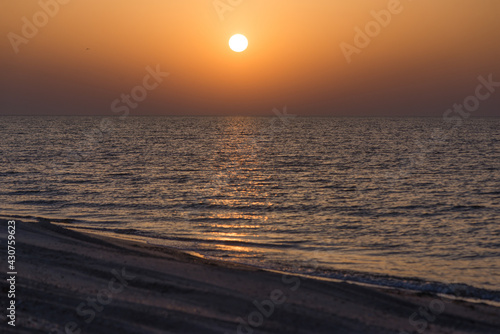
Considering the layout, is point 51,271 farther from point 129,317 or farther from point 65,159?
point 65,159

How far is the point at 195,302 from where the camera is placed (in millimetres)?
11484

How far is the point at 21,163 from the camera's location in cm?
5303

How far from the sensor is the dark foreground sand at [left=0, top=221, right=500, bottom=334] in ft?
34.1

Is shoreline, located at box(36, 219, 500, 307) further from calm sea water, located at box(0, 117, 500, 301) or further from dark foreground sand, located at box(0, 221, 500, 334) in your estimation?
dark foreground sand, located at box(0, 221, 500, 334)

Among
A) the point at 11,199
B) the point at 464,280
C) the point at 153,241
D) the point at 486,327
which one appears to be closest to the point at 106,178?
the point at 11,199

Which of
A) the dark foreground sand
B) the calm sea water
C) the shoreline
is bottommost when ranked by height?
the dark foreground sand

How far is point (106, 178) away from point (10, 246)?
89.9 ft

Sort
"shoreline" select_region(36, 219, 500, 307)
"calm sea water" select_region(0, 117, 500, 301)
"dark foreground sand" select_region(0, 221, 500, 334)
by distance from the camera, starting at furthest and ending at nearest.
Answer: "calm sea water" select_region(0, 117, 500, 301), "shoreline" select_region(36, 219, 500, 307), "dark foreground sand" select_region(0, 221, 500, 334)

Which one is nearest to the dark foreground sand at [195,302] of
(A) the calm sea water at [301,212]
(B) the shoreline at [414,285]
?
(B) the shoreline at [414,285]

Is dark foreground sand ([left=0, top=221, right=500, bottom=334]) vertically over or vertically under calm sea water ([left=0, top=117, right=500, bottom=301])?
under

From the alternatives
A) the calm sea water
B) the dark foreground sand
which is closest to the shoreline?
the calm sea water

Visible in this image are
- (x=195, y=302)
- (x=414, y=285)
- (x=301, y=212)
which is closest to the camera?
(x=195, y=302)

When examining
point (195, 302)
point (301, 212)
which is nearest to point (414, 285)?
point (195, 302)

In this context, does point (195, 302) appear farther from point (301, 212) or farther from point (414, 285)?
point (301, 212)
